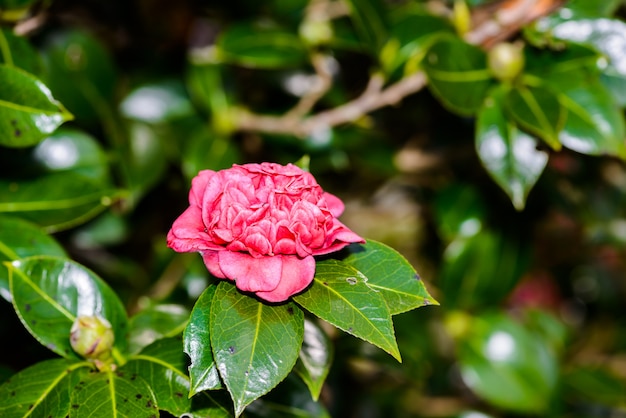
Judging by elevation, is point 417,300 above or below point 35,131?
below

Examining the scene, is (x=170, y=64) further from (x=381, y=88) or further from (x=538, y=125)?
(x=538, y=125)

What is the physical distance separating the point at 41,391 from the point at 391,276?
439 millimetres

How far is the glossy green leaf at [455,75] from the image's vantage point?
116cm

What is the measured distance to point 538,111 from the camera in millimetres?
1093

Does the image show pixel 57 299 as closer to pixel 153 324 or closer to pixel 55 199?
pixel 153 324

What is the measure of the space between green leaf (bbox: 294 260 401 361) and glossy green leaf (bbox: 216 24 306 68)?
2.34 feet

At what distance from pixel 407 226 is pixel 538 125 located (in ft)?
2.93

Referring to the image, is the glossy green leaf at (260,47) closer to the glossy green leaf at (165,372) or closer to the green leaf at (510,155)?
the green leaf at (510,155)

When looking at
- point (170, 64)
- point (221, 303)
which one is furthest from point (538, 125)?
point (170, 64)

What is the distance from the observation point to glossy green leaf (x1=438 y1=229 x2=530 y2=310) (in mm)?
1537

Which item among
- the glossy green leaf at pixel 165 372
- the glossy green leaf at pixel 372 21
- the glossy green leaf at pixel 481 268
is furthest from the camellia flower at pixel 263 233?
the glossy green leaf at pixel 481 268

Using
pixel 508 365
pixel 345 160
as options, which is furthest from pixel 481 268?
pixel 345 160

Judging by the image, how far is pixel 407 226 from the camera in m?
1.93

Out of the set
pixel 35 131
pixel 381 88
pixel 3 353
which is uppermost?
pixel 35 131
